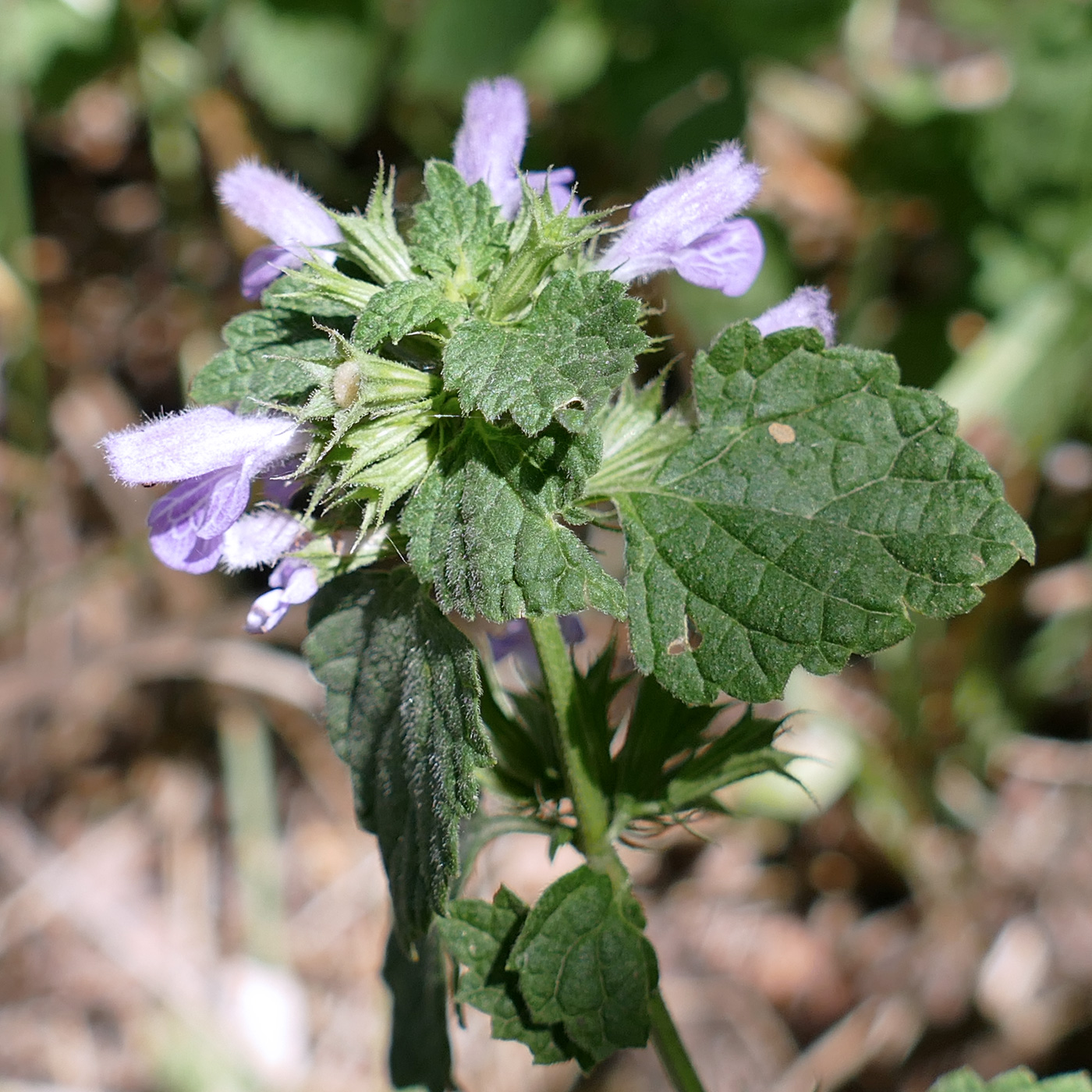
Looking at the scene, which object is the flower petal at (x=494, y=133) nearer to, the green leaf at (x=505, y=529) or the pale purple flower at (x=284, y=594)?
the green leaf at (x=505, y=529)

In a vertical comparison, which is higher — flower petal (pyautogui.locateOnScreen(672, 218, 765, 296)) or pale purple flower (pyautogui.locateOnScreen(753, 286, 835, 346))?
flower petal (pyautogui.locateOnScreen(672, 218, 765, 296))

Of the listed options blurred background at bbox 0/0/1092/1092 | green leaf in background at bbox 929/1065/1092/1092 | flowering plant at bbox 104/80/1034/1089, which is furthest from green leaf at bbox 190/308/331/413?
blurred background at bbox 0/0/1092/1092

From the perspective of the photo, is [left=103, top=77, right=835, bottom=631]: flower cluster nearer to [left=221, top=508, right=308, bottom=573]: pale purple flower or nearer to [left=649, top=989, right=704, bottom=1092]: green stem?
[left=221, top=508, right=308, bottom=573]: pale purple flower

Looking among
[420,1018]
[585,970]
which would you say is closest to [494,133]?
[585,970]

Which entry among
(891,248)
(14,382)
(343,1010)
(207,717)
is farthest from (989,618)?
(14,382)

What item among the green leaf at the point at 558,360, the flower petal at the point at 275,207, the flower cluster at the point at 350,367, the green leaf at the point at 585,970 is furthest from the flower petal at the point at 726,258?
the green leaf at the point at 585,970
